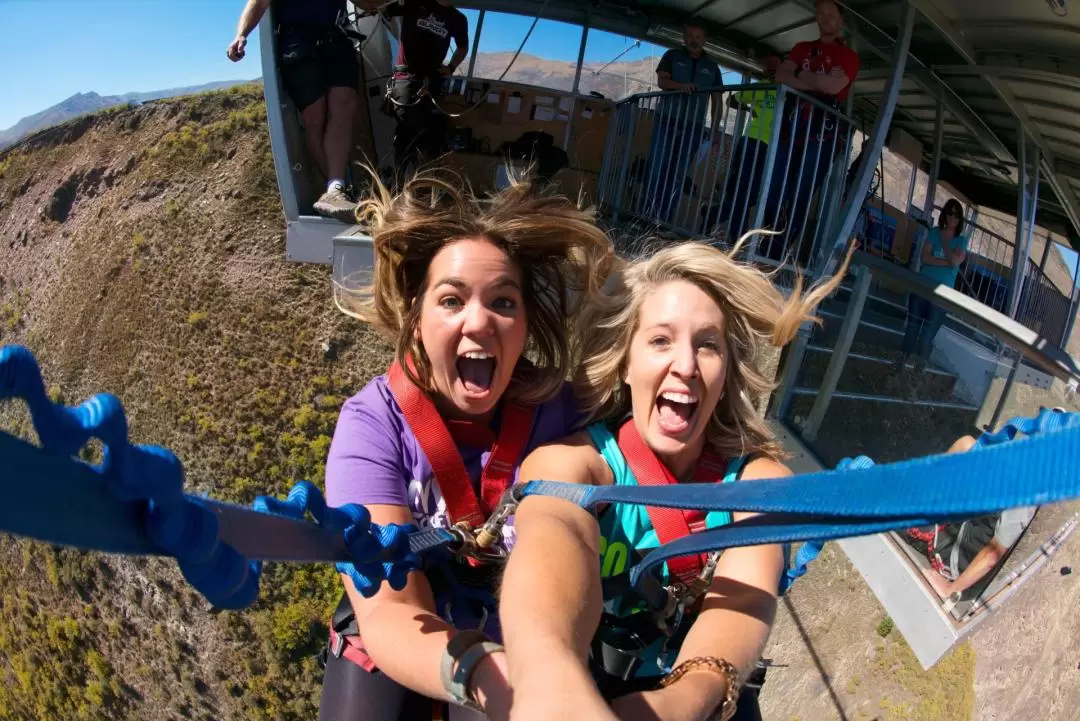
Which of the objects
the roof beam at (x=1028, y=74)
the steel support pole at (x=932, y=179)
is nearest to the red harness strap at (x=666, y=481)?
the roof beam at (x=1028, y=74)

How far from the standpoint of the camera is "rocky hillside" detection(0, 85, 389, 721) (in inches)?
168

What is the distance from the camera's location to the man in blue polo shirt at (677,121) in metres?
4.20

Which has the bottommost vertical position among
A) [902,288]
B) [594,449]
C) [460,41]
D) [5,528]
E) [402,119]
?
[594,449]

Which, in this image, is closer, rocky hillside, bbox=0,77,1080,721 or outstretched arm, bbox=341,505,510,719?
outstretched arm, bbox=341,505,510,719

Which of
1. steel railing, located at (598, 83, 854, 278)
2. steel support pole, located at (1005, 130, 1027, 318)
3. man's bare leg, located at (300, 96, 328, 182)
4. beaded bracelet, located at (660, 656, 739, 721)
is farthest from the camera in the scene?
steel support pole, located at (1005, 130, 1027, 318)

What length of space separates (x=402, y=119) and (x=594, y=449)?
9.87ft

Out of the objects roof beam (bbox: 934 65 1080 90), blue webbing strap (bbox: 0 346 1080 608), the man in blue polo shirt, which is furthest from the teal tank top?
roof beam (bbox: 934 65 1080 90)

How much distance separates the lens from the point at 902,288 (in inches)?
142

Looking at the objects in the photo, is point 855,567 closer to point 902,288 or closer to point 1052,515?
point 1052,515

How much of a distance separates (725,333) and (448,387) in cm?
64

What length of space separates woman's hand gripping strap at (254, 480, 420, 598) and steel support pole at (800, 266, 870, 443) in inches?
113

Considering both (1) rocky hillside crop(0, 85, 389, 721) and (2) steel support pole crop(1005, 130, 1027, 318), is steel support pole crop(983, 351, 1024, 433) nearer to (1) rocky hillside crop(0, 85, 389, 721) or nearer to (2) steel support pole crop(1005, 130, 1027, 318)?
(2) steel support pole crop(1005, 130, 1027, 318)

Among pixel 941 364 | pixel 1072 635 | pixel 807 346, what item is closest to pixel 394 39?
pixel 807 346

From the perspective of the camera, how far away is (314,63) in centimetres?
340
